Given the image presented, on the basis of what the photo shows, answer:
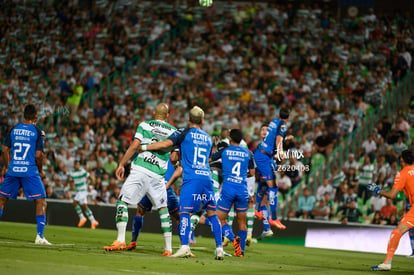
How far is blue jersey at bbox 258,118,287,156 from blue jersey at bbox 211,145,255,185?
13.0ft

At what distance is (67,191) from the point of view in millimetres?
26359

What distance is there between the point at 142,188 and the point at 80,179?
12.2m

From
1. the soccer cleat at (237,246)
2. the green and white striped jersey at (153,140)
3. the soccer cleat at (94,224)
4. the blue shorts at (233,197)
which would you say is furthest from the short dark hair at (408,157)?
the soccer cleat at (94,224)

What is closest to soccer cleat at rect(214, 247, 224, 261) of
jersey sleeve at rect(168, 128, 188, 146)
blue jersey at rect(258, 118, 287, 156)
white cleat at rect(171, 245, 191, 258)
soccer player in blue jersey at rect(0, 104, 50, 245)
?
white cleat at rect(171, 245, 191, 258)

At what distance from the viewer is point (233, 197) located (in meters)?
14.3

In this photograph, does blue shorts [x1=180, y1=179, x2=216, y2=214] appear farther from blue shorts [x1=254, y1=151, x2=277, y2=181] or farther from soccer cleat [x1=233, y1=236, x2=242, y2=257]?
blue shorts [x1=254, y1=151, x2=277, y2=181]

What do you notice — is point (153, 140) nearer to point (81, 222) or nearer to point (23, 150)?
point (23, 150)

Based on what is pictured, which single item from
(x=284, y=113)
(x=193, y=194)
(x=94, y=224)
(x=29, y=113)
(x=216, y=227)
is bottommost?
(x=94, y=224)

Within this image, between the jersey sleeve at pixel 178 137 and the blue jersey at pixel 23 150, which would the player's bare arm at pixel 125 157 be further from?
the blue jersey at pixel 23 150

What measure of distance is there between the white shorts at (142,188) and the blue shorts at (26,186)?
78.1 inches

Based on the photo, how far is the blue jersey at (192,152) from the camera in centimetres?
1273

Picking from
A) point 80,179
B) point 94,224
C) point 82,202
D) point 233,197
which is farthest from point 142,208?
point 80,179

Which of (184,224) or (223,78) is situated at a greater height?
(223,78)

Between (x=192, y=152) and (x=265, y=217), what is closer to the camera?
(x=192, y=152)
